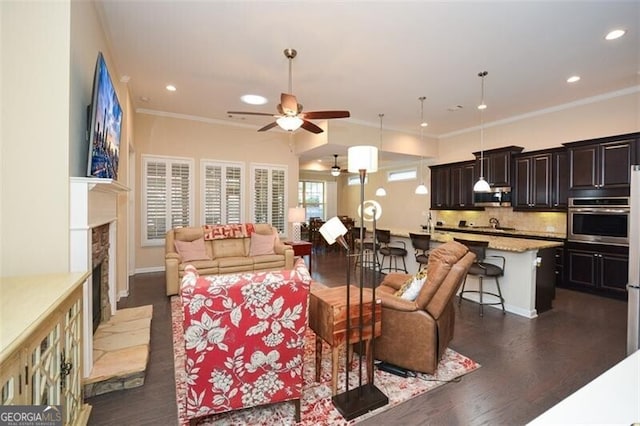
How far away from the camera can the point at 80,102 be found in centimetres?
215

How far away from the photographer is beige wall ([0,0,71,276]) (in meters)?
1.69

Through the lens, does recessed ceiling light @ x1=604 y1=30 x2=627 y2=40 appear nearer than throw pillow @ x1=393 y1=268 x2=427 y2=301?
No

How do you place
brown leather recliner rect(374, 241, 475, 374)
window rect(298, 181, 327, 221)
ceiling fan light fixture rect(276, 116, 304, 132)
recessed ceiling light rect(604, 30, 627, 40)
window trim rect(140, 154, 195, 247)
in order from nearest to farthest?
brown leather recliner rect(374, 241, 475, 374)
recessed ceiling light rect(604, 30, 627, 40)
ceiling fan light fixture rect(276, 116, 304, 132)
window trim rect(140, 154, 195, 247)
window rect(298, 181, 327, 221)

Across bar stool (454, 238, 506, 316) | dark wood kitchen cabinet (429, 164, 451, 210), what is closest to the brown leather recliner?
bar stool (454, 238, 506, 316)

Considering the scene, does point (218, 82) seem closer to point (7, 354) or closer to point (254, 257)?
point (254, 257)

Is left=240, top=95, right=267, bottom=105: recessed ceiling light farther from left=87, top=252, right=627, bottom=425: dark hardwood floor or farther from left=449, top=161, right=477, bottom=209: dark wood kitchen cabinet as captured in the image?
left=449, top=161, right=477, bottom=209: dark wood kitchen cabinet

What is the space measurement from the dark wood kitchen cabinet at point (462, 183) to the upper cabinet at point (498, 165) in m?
0.28

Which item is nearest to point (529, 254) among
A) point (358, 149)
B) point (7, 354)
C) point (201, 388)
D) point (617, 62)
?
point (617, 62)

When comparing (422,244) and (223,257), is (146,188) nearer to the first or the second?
(223,257)

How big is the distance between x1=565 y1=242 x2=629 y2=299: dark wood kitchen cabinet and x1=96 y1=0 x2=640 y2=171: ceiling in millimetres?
2542

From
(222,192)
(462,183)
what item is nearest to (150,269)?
(222,192)

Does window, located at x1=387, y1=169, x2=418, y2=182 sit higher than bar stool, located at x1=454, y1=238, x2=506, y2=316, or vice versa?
window, located at x1=387, y1=169, x2=418, y2=182

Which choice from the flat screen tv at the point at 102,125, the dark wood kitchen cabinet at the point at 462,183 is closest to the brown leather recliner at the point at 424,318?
the flat screen tv at the point at 102,125

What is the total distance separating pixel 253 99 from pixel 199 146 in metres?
1.96
